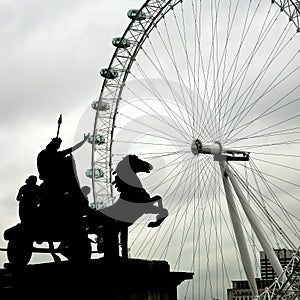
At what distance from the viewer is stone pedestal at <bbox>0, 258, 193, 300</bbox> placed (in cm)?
1152

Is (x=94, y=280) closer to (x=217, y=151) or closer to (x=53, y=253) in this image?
(x=53, y=253)

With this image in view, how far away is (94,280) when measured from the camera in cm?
1150

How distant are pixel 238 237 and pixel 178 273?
428 inches

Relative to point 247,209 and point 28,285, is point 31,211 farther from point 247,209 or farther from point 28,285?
point 247,209

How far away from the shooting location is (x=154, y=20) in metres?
27.9

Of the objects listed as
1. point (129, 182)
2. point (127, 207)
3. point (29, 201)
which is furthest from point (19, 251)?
point (129, 182)

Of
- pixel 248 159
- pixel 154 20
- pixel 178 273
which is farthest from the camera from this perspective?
pixel 154 20

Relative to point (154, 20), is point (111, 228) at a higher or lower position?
lower

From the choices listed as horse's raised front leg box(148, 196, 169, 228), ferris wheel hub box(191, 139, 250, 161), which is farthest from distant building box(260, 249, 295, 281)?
horse's raised front leg box(148, 196, 169, 228)

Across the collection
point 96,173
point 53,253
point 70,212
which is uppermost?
point 96,173

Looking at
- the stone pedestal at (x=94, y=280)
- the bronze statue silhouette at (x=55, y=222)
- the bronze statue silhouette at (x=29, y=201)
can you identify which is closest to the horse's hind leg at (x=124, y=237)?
the bronze statue silhouette at (x=55, y=222)

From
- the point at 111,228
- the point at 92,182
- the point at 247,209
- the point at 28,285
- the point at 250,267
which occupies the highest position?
the point at 92,182

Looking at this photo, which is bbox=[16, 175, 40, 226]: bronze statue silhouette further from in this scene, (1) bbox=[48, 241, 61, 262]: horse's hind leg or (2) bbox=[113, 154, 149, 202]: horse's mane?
(2) bbox=[113, 154, 149, 202]: horse's mane

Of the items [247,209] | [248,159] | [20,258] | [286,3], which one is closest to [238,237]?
[247,209]
